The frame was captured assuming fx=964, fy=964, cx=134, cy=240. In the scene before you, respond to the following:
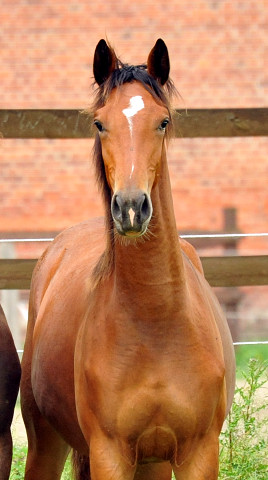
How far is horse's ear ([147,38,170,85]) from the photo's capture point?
3.65 meters

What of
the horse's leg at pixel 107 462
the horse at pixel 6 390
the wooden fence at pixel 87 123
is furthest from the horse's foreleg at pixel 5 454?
the wooden fence at pixel 87 123

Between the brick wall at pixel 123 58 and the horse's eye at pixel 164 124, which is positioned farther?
the brick wall at pixel 123 58

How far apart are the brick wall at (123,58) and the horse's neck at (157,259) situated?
26.2 feet

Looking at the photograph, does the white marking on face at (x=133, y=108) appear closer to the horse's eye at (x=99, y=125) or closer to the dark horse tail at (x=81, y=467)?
the horse's eye at (x=99, y=125)

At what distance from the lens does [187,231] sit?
11.4m

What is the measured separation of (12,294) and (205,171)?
312 cm

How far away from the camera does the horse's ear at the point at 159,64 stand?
3.65 metres

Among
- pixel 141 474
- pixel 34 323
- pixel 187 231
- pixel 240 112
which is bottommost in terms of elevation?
pixel 141 474

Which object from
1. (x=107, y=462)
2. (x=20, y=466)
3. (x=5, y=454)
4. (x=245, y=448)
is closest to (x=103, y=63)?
(x=107, y=462)

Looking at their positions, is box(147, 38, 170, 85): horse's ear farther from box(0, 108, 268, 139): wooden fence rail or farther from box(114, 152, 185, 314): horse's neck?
box(0, 108, 268, 139): wooden fence rail

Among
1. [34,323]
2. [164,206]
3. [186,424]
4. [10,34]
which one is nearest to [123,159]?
[164,206]

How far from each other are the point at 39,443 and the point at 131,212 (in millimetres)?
1992

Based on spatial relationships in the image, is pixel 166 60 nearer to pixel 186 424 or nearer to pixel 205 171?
pixel 186 424

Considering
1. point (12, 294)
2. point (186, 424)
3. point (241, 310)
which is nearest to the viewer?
point (186, 424)
